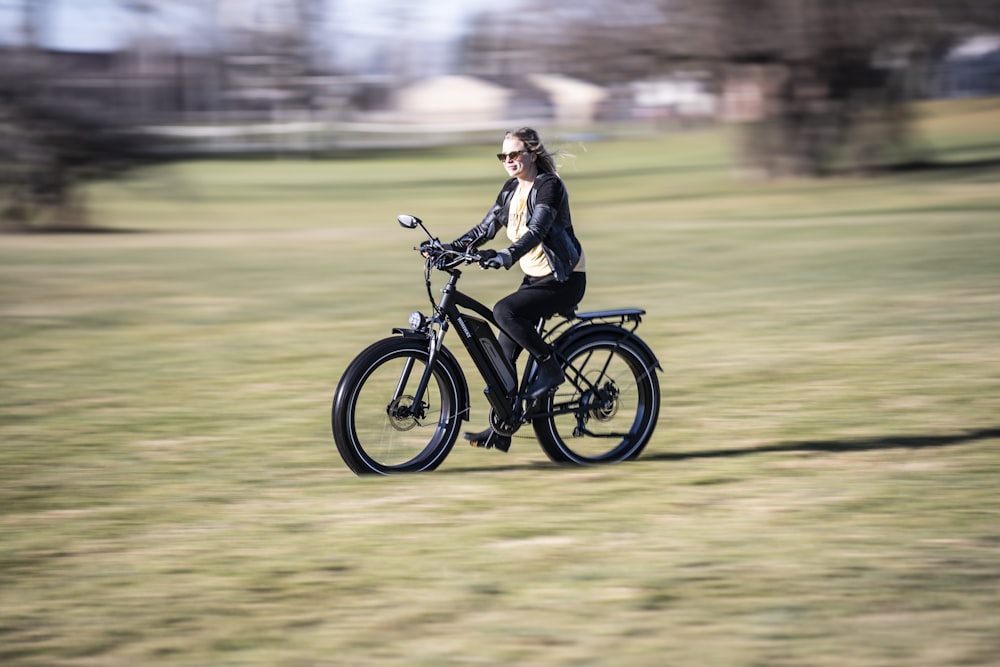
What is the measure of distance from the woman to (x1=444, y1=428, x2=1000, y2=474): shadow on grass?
0.75ft

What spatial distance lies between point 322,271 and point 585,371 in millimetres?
10342

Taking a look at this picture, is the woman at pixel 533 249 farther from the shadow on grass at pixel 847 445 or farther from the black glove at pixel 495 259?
the shadow on grass at pixel 847 445

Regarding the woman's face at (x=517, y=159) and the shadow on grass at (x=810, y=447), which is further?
the shadow on grass at (x=810, y=447)

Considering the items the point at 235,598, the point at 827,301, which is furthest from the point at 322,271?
the point at 235,598

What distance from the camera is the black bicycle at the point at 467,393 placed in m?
6.84

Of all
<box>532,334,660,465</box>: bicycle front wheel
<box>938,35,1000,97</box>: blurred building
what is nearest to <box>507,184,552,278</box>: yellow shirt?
<box>532,334,660,465</box>: bicycle front wheel

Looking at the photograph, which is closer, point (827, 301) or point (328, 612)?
point (328, 612)

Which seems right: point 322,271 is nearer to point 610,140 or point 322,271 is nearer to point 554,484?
point 554,484

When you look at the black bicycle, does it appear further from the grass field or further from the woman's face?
the woman's face

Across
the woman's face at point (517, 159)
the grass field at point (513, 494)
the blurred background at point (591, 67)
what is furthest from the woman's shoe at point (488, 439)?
the blurred background at point (591, 67)

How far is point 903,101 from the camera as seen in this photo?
33.2 meters

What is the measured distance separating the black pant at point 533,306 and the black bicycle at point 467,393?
94 millimetres

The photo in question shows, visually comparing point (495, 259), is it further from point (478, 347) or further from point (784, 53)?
point (784, 53)

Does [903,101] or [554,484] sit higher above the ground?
[903,101]
